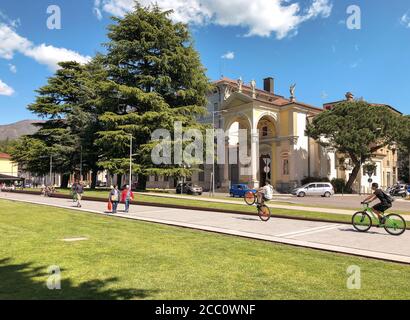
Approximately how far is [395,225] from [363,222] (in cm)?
108

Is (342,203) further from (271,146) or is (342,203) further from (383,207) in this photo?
(271,146)

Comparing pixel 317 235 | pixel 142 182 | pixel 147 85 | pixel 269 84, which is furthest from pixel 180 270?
pixel 269 84

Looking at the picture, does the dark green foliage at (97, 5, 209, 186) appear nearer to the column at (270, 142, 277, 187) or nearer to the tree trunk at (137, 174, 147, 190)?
the tree trunk at (137, 174, 147, 190)

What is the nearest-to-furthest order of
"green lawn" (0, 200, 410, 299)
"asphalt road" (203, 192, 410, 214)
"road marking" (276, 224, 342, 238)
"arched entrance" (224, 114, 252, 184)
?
"green lawn" (0, 200, 410, 299)
"road marking" (276, 224, 342, 238)
"asphalt road" (203, 192, 410, 214)
"arched entrance" (224, 114, 252, 184)

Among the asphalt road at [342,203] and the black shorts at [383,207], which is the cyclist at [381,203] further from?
the asphalt road at [342,203]

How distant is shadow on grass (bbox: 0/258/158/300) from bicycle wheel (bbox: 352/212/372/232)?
32.8 feet

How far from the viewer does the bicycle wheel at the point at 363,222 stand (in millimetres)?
13156

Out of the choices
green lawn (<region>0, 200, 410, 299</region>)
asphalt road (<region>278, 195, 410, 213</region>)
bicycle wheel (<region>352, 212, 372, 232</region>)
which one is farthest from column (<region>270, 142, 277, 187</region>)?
green lawn (<region>0, 200, 410, 299</region>)

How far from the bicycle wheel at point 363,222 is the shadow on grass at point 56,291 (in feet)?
32.8

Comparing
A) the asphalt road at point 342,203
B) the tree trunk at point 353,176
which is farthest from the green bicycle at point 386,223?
the tree trunk at point 353,176

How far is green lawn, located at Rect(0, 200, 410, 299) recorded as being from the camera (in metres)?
5.65

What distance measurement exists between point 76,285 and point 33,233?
6.22 metres
